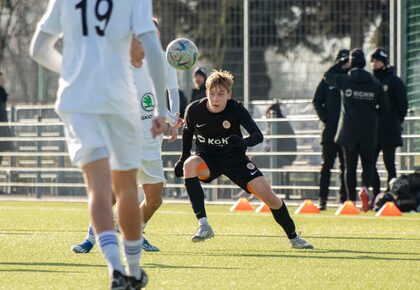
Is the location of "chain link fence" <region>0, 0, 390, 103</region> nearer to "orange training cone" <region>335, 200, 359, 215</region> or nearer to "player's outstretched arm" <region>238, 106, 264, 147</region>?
"orange training cone" <region>335, 200, 359, 215</region>

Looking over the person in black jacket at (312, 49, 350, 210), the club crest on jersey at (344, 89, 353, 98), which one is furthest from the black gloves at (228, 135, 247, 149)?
the person in black jacket at (312, 49, 350, 210)

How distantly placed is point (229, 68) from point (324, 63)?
1.76m

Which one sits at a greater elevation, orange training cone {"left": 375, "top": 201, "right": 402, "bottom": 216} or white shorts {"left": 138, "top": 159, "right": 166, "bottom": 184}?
white shorts {"left": 138, "top": 159, "right": 166, "bottom": 184}

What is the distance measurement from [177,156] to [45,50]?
46.8ft

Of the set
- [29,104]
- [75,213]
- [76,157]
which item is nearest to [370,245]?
[76,157]

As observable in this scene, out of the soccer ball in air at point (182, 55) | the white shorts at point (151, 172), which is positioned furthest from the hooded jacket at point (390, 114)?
the white shorts at point (151, 172)

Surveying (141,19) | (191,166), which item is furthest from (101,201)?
(191,166)

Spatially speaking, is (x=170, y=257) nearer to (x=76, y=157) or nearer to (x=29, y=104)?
(x=76, y=157)

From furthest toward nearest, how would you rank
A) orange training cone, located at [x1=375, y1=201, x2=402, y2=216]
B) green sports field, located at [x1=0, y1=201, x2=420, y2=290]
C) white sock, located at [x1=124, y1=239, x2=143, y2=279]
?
orange training cone, located at [x1=375, y1=201, x2=402, y2=216] < green sports field, located at [x1=0, y1=201, x2=420, y2=290] < white sock, located at [x1=124, y1=239, x2=143, y2=279]

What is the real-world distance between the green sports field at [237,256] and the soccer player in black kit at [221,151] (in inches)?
12.5

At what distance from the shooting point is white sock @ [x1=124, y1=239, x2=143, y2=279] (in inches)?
267

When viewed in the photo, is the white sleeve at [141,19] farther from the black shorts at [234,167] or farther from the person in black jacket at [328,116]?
the person in black jacket at [328,116]

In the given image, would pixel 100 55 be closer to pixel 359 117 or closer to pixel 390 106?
pixel 359 117

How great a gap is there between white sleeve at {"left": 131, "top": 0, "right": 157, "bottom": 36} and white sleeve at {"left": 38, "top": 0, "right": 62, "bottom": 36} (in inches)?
18.5
